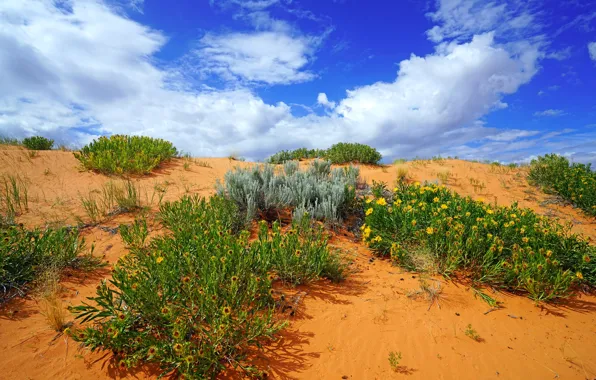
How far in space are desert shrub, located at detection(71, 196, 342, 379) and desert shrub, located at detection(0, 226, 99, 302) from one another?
48.4 inches

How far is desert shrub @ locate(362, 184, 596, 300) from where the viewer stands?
13.1 ft

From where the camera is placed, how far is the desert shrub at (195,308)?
258 cm

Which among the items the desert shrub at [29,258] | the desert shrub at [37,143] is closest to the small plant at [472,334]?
the desert shrub at [29,258]

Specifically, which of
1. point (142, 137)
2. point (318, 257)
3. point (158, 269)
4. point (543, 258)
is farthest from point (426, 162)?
point (158, 269)

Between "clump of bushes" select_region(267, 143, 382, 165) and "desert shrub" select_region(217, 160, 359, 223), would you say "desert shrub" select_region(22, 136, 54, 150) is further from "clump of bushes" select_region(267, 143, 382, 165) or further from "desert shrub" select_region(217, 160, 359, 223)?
"clump of bushes" select_region(267, 143, 382, 165)

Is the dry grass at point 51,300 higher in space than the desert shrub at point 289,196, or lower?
lower

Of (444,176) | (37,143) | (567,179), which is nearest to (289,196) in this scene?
(444,176)

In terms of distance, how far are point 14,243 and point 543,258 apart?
6953mm

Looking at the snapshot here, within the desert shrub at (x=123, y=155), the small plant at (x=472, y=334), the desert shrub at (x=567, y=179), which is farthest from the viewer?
the desert shrub at (x=123, y=155)

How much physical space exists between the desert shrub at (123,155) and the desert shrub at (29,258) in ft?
18.0

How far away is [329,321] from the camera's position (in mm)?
3400

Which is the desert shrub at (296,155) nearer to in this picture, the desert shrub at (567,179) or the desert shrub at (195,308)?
the desert shrub at (567,179)

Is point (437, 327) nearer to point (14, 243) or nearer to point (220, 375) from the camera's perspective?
point (220, 375)

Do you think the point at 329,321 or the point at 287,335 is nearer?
the point at 287,335
